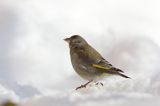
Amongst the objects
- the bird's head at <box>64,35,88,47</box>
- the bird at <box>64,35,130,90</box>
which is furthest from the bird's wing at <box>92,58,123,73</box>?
the bird's head at <box>64,35,88,47</box>

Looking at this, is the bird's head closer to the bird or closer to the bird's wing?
the bird

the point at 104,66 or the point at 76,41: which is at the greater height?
the point at 76,41

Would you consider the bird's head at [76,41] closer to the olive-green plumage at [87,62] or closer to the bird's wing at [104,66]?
the olive-green plumage at [87,62]

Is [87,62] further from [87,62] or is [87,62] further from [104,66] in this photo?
[104,66]

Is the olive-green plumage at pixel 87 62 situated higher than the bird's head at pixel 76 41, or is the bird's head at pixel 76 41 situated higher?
the bird's head at pixel 76 41

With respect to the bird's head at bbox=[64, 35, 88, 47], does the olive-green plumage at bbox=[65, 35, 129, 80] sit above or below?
below

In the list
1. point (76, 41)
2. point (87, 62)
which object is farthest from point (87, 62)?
point (76, 41)

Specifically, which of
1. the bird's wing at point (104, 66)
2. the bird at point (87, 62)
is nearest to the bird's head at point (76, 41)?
the bird at point (87, 62)

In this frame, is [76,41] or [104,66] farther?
[76,41]
